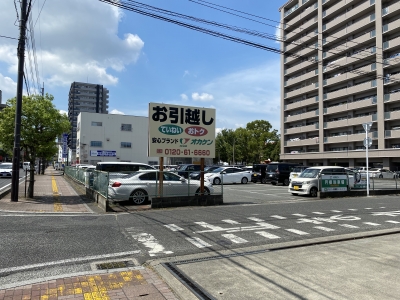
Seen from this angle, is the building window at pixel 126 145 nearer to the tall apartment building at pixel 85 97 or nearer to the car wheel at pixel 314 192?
the car wheel at pixel 314 192

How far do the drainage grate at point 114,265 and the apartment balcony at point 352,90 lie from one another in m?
46.8

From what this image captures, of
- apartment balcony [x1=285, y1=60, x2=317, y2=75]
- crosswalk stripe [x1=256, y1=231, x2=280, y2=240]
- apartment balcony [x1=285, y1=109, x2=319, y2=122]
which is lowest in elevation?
crosswalk stripe [x1=256, y1=231, x2=280, y2=240]

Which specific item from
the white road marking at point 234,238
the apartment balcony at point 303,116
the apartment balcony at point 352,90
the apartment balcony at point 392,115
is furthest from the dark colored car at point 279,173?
the apartment balcony at point 303,116

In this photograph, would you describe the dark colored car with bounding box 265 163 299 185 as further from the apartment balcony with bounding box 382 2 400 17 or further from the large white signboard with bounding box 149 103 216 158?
the apartment balcony with bounding box 382 2 400 17

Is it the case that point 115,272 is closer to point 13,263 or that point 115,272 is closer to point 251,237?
point 13,263

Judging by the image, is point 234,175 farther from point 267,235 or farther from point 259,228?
point 267,235

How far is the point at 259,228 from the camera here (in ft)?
26.3

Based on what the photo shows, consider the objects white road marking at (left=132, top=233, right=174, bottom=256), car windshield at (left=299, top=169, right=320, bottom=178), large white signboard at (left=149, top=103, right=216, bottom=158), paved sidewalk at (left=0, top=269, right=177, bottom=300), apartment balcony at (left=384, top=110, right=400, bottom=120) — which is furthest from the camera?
apartment balcony at (left=384, top=110, right=400, bottom=120)

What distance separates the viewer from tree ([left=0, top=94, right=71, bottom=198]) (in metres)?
13.7

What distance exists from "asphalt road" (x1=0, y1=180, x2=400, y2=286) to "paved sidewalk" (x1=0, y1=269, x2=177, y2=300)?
1.78 feet

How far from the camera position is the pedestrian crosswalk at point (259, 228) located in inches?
260

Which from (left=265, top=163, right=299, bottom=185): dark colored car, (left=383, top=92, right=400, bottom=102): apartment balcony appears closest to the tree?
(left=265, top=163, right=299, bottom=185): dark colored car

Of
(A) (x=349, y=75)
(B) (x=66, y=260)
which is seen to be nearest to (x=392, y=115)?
(A) (x=349, y=75)

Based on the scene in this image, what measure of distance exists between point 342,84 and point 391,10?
460 inches
